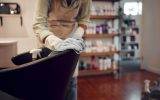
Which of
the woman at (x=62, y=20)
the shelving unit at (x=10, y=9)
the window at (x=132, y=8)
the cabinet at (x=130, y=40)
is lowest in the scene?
the cabinet at (x=130, y=40)

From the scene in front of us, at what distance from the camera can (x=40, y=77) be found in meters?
0.79

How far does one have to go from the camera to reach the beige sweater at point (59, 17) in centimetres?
119

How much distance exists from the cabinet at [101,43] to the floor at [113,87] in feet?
0.66

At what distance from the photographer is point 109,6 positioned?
430cm

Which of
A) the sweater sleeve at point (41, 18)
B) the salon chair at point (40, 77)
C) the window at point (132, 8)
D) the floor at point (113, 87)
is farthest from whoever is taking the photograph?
the window at point (132, 8)

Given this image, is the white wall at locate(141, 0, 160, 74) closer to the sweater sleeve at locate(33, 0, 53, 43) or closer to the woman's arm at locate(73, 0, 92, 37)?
the woman's arm at locate(73, 0, 92, 37)

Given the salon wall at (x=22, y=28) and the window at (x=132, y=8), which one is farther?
the window at (x=132, y=8)

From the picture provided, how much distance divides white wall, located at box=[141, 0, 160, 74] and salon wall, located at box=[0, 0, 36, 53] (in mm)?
2486

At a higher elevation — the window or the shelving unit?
the window

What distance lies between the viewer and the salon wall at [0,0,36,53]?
3.95 m

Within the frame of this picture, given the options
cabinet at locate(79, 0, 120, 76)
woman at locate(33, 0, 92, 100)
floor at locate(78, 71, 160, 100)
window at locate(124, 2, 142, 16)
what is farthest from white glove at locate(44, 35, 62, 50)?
window at locate(124, 2, 142, 16)

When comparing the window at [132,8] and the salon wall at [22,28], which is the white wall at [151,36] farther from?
the window at [132,8]

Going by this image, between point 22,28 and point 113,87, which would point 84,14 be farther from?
point 22,28

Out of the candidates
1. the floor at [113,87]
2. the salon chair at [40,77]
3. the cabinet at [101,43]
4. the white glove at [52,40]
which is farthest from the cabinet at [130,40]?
the salon chair at [40,77]
